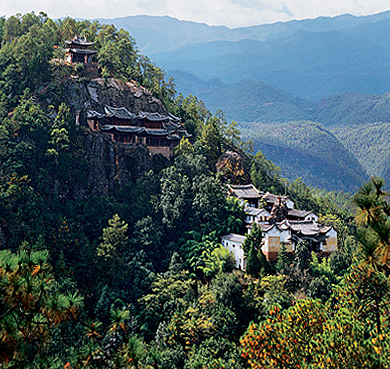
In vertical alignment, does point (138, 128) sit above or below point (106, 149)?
above

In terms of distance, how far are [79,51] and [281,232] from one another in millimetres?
19508

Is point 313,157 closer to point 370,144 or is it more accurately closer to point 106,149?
point 370,144

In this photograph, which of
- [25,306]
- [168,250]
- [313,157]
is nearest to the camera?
[25,306]

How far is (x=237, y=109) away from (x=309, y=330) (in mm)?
163760

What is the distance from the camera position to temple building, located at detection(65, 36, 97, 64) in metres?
35.8

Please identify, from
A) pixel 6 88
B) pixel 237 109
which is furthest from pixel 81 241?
pixel 237 109

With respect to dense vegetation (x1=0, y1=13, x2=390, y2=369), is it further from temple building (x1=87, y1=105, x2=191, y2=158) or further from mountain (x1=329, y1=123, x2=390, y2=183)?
mountain (x1=329, y1=123, x2=390, y2=183)

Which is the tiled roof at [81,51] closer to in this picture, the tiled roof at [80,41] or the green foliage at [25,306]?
the tiled roof at [80,41]

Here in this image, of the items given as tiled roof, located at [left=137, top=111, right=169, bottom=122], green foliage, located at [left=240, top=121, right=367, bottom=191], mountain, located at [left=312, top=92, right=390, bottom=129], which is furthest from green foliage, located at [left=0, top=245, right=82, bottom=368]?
mountain, located at [left=312, top=92, right=390, bottom=129]

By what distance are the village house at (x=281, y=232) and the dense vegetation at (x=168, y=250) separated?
710mm

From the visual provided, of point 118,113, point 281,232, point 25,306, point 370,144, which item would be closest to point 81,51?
point 118,113

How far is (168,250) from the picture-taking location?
29.4 metres

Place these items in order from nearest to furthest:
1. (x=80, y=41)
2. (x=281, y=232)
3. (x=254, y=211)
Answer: (x=281, y=232) < (x=254, y=211) < (x=80, y=41)

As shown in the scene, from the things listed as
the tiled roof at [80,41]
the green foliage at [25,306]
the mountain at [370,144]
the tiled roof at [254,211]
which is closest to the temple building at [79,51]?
the tiled roof at [80,41]
